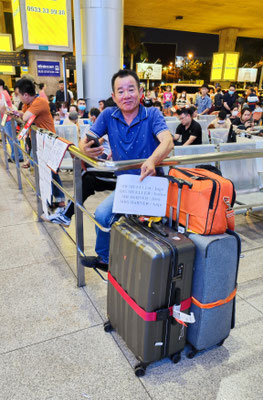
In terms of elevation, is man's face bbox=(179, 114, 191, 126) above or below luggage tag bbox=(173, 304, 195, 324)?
above

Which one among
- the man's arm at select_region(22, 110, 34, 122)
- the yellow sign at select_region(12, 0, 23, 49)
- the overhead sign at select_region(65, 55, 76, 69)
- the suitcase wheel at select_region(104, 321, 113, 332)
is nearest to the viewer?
the suitcase wheel at select_region(104, 321, 113, 332)

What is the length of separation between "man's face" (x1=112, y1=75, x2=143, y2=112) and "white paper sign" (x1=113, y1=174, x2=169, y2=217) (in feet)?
1.89

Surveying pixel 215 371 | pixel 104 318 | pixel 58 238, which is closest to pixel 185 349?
pixel 215 371

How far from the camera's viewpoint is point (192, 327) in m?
1.96

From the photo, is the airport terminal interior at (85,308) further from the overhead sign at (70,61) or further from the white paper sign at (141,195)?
the overhead sign at (70,61)

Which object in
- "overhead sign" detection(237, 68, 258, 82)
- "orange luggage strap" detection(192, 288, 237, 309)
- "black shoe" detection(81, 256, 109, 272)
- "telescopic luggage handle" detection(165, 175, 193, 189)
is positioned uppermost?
"overhead sign" detection(237, 68, 258, 82)

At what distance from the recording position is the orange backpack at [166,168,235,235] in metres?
1.78

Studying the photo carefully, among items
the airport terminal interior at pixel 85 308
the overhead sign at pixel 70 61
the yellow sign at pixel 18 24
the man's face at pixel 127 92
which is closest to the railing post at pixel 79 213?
the airport terminal interior at pixel 85 308

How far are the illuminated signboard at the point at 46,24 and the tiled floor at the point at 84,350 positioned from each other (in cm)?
852

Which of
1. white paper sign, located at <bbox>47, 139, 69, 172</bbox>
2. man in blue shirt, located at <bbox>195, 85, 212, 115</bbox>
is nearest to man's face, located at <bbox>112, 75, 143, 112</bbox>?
white paper sign, located at <bbox>47, 139, 69, 172</bbox>

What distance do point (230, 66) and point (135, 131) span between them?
25176 millimetres

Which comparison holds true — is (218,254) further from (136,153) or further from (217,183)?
(136,153)

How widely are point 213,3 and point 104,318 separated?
19.4 metres

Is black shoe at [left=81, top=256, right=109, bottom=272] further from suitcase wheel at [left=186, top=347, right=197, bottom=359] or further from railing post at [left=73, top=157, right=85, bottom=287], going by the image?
suitcase wheel at [left=186, top=347, right=197, bottom=359]
